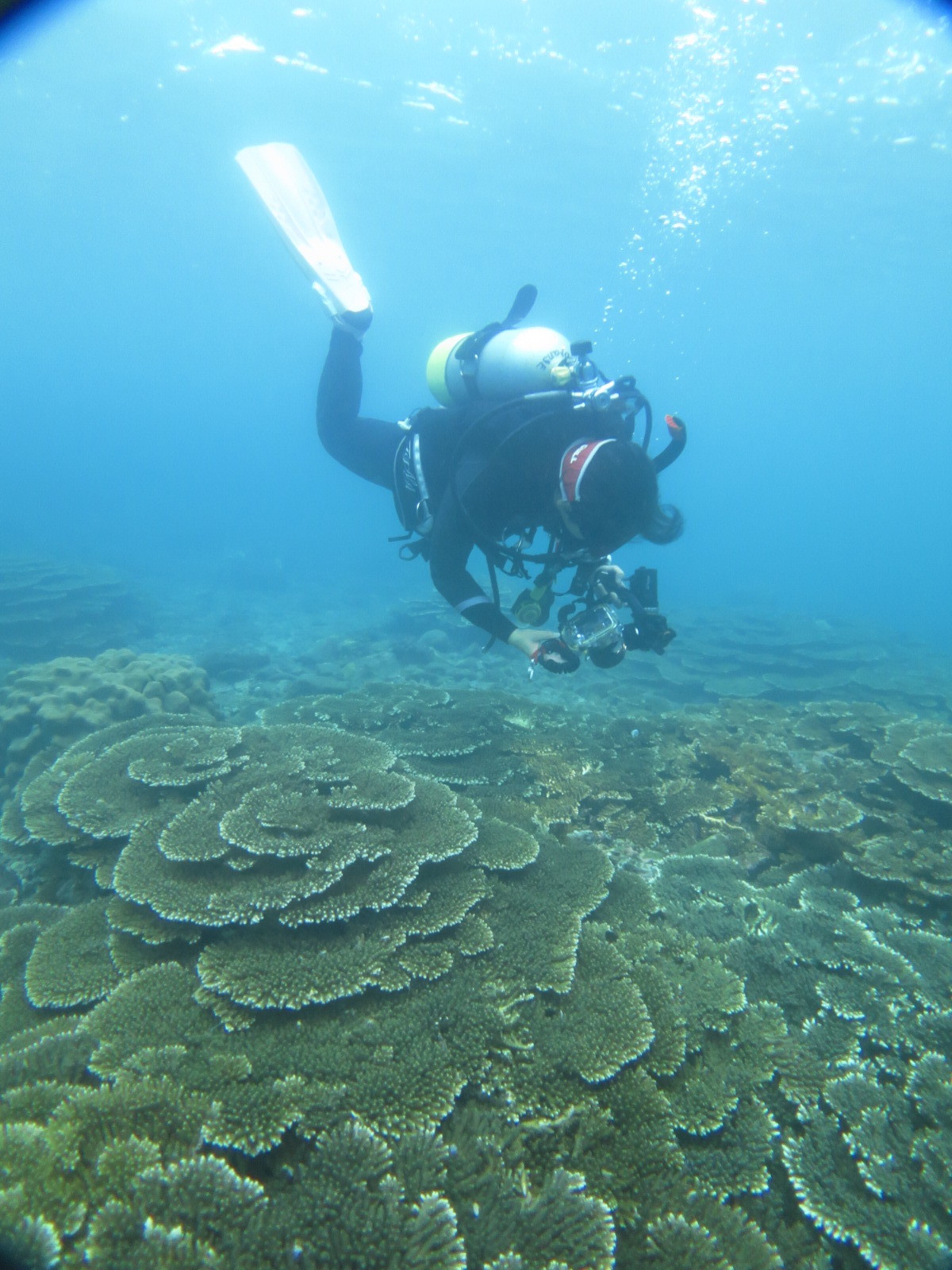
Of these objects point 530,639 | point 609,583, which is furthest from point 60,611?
point 609,583

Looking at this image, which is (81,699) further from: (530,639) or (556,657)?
(556,657)

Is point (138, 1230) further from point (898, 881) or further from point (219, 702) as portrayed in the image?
point (219, 702)

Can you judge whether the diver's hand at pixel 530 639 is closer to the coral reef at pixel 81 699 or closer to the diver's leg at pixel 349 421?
the diver's leg at pixel 349 421

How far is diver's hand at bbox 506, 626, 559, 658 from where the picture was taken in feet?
15.5

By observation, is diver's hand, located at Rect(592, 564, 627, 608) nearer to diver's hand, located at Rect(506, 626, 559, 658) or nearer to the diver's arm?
diver's hand, located at Rect(506, 626, 559, 658)

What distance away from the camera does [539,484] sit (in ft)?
15.4

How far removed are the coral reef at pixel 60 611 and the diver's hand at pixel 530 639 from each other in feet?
48.3

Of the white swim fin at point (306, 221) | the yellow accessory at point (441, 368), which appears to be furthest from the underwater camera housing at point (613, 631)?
the white swim fin at point (306, 221)

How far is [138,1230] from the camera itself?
192cm

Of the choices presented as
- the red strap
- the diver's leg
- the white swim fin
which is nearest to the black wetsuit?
the red strap

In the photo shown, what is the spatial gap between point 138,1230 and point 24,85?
121ft

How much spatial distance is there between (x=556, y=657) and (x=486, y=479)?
64.0 inches

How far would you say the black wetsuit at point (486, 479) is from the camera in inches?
185

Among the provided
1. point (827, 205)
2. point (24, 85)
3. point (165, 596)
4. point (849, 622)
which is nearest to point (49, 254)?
point (24, 85)
